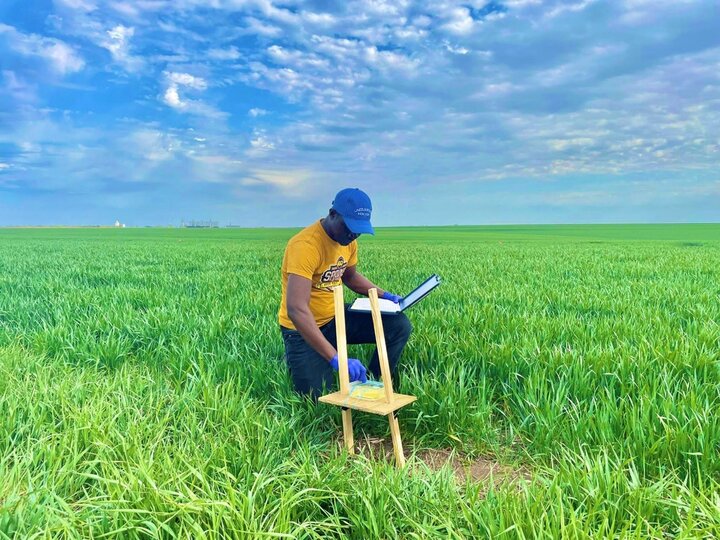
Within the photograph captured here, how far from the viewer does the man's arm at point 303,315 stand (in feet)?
11.4

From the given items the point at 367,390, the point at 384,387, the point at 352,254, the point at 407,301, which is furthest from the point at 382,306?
the point at 384,387

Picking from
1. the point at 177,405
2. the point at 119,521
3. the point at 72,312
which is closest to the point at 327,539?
the point at 119,521

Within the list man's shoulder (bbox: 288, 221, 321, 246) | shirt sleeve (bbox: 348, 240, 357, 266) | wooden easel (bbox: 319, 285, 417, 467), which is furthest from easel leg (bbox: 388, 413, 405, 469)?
shirt sleeve (bbox: 348, 240, 357, 266)

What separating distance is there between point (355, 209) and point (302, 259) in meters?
0.57

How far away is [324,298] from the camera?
4445 millimetres

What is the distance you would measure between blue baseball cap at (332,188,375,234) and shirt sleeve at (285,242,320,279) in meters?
0.41

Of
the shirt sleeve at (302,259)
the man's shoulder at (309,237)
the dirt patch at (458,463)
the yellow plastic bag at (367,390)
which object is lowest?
the dirt patch at (458,463)

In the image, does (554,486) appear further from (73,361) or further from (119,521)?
(73,361)

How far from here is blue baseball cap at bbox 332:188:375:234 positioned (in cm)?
365

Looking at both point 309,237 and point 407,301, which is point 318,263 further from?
point 407,301

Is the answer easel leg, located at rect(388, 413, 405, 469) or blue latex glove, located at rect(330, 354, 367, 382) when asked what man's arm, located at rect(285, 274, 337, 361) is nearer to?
blue latex glove, located at rect(330, 354, 367, 382)

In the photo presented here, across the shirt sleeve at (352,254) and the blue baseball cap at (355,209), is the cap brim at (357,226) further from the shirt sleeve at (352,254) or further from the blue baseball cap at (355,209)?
the shirt sleeve at (352,254)

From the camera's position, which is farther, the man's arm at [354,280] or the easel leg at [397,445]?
the man's arm at [354,280]

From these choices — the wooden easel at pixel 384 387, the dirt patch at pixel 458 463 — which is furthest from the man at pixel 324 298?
the dirt patch at pixel 458 463
